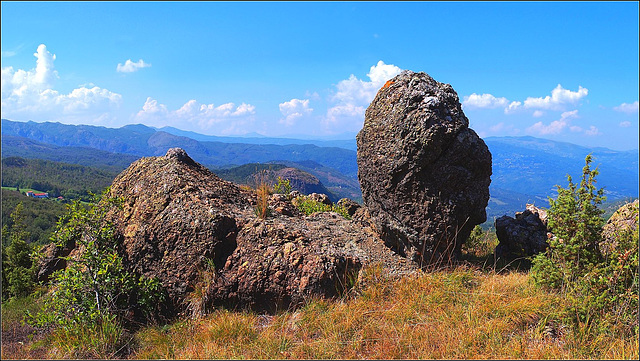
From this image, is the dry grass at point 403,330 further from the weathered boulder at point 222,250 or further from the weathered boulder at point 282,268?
the weathered boulder at point 222,250

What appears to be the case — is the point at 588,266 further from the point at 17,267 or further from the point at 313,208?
the point at 17,267

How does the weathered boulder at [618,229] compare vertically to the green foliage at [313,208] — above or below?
above

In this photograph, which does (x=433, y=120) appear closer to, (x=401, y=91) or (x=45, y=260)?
(x=401, y=91)

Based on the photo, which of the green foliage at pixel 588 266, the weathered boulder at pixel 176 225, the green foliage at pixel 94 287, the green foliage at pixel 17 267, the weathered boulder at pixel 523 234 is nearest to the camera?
the green foliage at pixel 588 266

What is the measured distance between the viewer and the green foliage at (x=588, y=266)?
4914 mm

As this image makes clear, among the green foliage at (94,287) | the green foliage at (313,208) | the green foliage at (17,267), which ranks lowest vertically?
the green foliage at (17,267)

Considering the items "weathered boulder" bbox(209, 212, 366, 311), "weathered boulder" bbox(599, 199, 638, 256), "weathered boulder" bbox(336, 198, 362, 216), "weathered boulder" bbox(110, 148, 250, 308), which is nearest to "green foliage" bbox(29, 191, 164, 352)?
"weathered boulder" bbox(110, 148, 250, 308)

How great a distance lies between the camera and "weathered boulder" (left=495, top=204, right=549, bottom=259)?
27.0 ft

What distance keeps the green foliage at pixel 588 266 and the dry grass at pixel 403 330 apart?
0.90ft

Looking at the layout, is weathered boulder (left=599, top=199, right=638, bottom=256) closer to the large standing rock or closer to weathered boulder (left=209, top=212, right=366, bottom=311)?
the large standing rock

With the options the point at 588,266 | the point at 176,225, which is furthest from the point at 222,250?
the point at 588,266

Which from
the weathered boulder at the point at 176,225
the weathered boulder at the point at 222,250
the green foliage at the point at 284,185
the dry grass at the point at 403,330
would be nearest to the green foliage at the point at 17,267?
the weathered boulder at the point at 222,250

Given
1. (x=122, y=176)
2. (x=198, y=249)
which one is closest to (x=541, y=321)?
(x=198, y=249)

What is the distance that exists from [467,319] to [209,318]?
13.5ft
